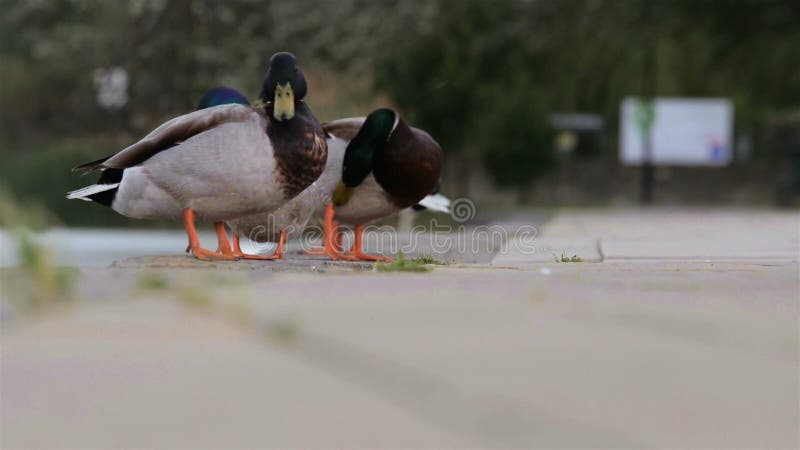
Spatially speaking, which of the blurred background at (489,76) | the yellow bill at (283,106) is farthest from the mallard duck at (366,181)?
the blurred background at (489,76)

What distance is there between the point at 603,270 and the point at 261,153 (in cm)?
159

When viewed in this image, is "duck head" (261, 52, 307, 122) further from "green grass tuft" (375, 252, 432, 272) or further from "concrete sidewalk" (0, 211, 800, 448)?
"concrete sidewalk" (0, 211, 800, 448)

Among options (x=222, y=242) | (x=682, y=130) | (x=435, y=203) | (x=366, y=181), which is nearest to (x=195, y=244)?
(x=222, y=242)

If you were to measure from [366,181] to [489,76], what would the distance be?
2219 cm

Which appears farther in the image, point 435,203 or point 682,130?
point 682,130

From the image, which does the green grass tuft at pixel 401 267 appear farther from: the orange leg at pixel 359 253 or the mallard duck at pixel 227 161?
the orange leg at pixel 359 253

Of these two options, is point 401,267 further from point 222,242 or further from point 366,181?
point 222,242

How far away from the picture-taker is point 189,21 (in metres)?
24.7

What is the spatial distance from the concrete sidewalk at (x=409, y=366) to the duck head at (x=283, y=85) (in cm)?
180

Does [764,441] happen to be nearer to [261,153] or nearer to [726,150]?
[261,153]

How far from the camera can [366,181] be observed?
6.07 metres

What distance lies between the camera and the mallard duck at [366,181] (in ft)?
19.4

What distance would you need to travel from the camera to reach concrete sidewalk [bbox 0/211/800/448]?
251cm

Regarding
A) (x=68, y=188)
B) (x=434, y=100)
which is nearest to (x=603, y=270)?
(x=68, y=188)
